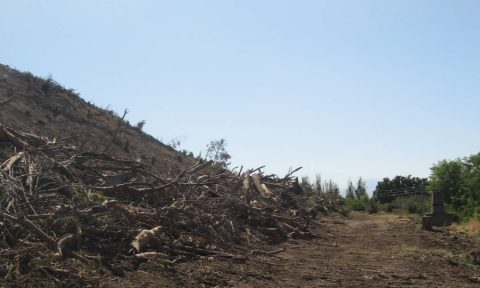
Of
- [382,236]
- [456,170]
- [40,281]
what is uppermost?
[456,170]

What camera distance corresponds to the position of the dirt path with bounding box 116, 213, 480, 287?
19.0 ft

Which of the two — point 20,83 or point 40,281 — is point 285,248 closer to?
point 40,281

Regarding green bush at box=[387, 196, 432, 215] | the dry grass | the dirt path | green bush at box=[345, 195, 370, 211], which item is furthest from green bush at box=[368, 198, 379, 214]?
the dirt path

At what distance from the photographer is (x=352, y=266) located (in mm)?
7348

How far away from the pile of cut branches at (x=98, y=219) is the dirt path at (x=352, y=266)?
0.46 meters

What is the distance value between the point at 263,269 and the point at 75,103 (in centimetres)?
1620

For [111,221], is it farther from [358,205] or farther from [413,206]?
[358,205]

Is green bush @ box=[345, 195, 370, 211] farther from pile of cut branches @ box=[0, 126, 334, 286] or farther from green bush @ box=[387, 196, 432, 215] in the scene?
pile of cut branches @ box=[0, 126, 334, 286]

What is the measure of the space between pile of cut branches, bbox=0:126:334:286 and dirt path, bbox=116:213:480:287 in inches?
18.2

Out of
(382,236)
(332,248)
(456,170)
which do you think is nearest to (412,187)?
(456,170)

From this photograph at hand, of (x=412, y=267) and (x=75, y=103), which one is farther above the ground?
(x=75, y=103)

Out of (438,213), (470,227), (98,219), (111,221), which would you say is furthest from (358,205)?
(98,219)

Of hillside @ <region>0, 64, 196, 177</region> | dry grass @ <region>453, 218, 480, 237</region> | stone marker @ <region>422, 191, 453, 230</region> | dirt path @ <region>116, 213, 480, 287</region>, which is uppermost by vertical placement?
hillside @ <region>0, 64, 196, 177</region>

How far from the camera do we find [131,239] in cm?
609
